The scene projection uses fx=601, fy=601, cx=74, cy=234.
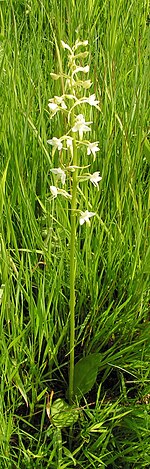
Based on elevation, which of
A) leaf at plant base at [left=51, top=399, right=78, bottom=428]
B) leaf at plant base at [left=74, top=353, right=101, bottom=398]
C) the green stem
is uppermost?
the green stem

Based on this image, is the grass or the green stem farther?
the grass

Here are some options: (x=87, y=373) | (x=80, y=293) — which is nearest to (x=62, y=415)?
(x=87, y=373)

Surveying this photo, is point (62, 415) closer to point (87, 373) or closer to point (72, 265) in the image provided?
point (87, 373)

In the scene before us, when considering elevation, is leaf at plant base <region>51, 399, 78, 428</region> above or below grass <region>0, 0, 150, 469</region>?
below

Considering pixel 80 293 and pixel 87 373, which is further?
pixel 80 293
